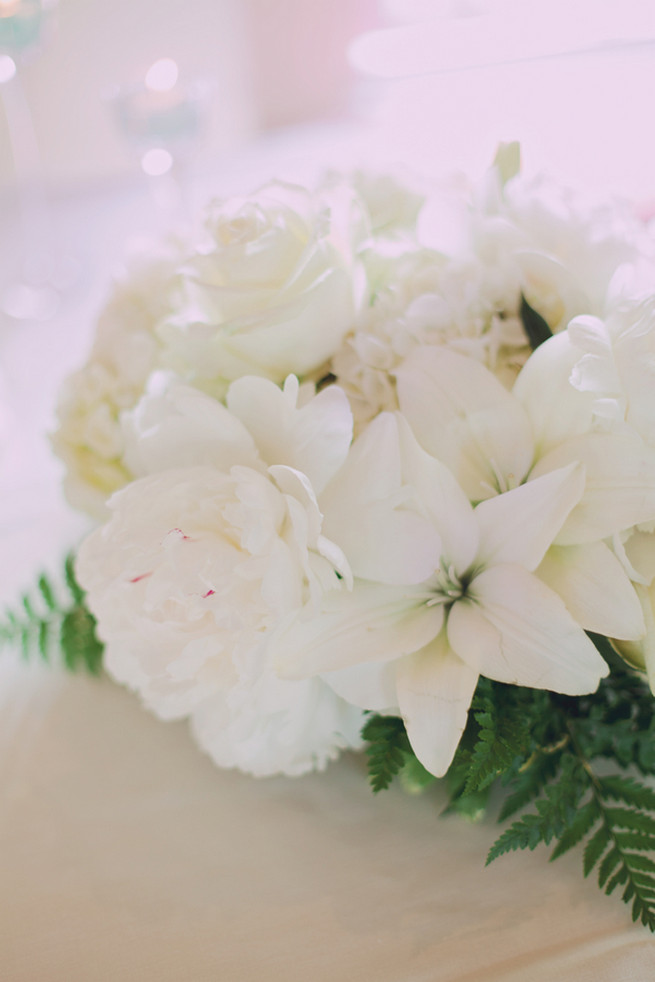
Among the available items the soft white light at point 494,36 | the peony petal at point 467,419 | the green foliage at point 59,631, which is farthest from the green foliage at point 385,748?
the soft white light at point 494,36

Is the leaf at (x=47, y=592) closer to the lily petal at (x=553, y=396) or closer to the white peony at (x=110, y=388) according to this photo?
the white peony at (x=110, y=388)

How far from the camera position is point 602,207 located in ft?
1.33

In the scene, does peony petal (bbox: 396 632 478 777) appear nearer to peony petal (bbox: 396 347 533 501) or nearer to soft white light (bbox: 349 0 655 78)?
peony petal (bbox: 396 347 533 501)

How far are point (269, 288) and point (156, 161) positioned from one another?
0.67m

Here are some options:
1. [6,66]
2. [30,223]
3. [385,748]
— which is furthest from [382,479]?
[30,223]

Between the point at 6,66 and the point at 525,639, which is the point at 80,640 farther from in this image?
the point at 6,66

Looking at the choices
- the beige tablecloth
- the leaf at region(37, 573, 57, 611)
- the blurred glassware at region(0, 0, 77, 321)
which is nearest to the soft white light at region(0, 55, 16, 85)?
the blurred glassware at region(0, 0, 77, 321)

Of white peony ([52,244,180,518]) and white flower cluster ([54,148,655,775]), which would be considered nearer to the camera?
white flower cluster ([54,148,655,775])

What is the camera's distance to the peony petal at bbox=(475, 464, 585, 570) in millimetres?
317

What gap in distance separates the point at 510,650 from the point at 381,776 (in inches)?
3.2

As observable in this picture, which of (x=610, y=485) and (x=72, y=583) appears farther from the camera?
(x=72, y=583)

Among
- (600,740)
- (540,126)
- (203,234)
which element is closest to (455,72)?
(540,126)

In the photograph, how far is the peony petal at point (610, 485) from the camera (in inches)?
12.6

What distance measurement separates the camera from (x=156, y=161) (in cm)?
98
